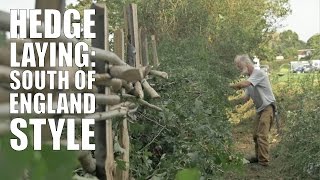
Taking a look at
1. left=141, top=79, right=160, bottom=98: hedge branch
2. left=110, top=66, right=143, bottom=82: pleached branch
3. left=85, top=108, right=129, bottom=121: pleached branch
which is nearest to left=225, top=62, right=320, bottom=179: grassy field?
left=141, top=79, right=160, bottom=98: hedge branch

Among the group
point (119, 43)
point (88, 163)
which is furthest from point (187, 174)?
point (119, 43)

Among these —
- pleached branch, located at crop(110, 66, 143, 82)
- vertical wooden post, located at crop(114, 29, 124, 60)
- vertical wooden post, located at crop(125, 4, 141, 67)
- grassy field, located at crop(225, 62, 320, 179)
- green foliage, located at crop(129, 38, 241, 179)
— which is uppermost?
vertical wooden post, located at crop(125, 4, 141, 67)

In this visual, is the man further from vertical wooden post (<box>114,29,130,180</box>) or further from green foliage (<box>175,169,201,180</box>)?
green foliage (<box>175,169,201,180</box>)

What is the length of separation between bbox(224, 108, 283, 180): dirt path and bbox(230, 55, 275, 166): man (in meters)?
0.17

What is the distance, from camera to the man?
20.4 ft

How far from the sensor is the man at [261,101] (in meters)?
6.21

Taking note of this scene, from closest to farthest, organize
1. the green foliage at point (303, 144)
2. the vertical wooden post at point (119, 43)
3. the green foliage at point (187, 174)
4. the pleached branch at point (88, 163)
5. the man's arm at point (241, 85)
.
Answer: the green foliage at point (187, 174) → the pleached branch at point (88, 163) → the vertical wooden post at point (119, 43) → the green foliage at point (303, 144) → the man's arm at point (241, 85)

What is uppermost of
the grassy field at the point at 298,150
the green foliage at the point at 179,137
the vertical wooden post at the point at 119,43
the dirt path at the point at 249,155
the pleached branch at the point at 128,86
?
the vertical wooden post at the point at 119,43

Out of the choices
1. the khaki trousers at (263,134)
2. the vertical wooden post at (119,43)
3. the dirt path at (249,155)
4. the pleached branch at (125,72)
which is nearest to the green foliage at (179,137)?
the dirt path at (249,155)

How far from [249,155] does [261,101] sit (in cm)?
72

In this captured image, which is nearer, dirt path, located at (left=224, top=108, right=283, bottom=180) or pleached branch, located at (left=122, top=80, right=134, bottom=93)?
pleached branch, located at (left=122, top=80, right=134, bottom=93)

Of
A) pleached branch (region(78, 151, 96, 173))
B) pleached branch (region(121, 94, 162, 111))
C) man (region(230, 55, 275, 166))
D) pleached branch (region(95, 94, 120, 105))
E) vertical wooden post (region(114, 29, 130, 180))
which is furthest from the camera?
man (region(230, 55, 275, 166))

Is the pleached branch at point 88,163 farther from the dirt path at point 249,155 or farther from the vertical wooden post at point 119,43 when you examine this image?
the dirt path at point 249,155

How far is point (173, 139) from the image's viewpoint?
3.83m
